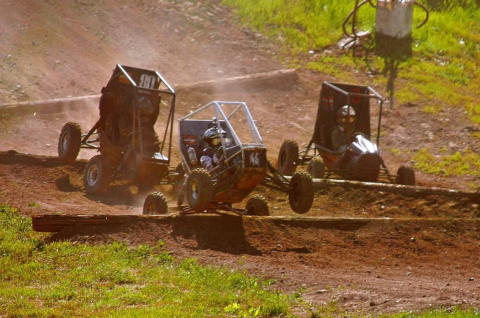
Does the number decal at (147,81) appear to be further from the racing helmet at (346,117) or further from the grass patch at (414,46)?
the grass patch at (414,46)

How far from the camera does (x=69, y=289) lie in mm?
8672

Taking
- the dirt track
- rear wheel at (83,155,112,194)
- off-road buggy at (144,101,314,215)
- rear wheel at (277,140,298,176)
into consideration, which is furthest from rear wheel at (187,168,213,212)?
rear wheel at (277,140,298,176)

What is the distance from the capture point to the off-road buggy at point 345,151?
669 inches

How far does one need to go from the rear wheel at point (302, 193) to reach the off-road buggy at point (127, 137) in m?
3.51

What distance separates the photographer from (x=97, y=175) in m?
15.3

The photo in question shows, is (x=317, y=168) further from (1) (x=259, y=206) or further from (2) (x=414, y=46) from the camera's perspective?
(2) (x=414, y=46)

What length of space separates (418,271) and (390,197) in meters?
5.16

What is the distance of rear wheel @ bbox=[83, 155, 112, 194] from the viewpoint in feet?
49.5

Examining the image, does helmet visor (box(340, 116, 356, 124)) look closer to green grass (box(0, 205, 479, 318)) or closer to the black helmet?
the black helmet

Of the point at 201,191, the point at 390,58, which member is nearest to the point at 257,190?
the point at 201,191

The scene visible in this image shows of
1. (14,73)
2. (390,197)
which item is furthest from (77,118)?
(390,197)

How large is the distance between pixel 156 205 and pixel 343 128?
6925 millimetres

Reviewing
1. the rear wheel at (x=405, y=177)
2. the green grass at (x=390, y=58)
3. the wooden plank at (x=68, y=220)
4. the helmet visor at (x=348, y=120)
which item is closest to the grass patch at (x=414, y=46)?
the green grass at (x=390, y=58)

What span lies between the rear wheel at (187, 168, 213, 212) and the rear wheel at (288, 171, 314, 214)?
61.4 inches
